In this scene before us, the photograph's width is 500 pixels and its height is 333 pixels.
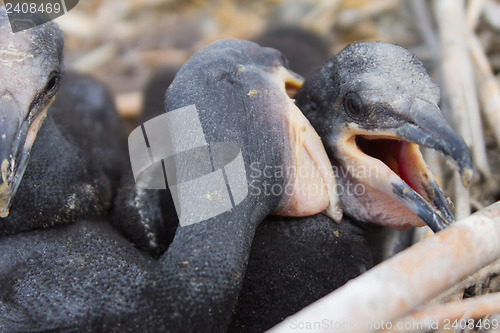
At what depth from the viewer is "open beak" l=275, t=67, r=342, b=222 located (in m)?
1.33

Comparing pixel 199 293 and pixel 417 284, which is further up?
pixel 417 284

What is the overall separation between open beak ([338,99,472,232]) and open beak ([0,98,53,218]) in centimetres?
73

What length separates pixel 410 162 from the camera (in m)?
1.34

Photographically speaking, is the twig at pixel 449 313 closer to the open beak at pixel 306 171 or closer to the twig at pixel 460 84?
the open beak at pixel 306 171

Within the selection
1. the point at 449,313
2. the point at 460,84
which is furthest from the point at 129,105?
the point at 449,313

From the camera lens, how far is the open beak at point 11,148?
1145mm

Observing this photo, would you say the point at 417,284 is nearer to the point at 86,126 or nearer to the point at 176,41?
the point at 86,126

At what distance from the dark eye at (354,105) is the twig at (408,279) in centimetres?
Answer: 35

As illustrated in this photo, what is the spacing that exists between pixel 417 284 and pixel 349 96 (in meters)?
0.50

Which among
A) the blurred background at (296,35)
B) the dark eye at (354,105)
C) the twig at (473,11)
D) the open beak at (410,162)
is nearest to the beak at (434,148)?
the open beak at (410,162)

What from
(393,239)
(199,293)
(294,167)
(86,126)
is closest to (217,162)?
(294,167)

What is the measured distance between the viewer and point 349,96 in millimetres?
1307

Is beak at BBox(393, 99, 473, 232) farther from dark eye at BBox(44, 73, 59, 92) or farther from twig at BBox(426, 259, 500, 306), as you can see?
dark eye at BBox(44, 73, 59, 92)

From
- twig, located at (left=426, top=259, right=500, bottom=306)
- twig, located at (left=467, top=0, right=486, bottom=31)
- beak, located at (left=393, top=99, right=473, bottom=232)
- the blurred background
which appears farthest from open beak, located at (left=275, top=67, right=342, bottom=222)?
twig, located at (left=467, top=0, right=486, bottom=31)
